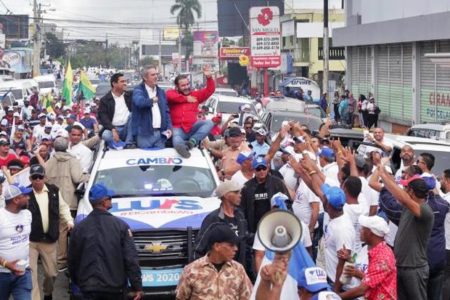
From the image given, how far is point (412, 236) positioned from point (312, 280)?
2.71m

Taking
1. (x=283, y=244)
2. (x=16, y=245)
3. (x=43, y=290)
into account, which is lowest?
(x=43, y=290)

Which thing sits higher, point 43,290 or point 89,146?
point 89,146

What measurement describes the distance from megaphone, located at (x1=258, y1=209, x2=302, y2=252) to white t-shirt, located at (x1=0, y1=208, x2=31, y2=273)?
157 inches

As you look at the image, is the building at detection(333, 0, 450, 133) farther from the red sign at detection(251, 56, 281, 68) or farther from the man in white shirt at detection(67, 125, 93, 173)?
the man in white shirt at detection(67, 125, 93, 173)

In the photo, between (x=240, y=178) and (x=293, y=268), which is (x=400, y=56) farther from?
(x=293, y=268)

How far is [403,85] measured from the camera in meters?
36.3

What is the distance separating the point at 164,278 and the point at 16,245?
1.86 metres

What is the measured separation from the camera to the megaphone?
230 inches

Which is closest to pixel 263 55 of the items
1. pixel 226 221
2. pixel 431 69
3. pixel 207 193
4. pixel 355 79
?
pixel 355 79

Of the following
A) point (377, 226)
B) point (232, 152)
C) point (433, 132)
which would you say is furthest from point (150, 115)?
point (433, 132)

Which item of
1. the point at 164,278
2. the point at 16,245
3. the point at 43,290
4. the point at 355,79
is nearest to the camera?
the point at 16,245

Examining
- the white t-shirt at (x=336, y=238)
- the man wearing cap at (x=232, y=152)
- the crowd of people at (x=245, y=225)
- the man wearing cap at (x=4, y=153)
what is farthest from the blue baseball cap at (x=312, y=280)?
the man wearing cap at (x=4, y=153)

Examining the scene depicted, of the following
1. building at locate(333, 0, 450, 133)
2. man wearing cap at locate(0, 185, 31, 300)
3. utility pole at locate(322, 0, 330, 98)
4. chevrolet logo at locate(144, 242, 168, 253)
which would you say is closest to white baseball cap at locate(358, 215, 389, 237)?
chevrolet logo at locate(144, 242, 168, 253)

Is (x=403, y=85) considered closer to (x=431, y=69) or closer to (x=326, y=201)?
(x=431, y=69)
